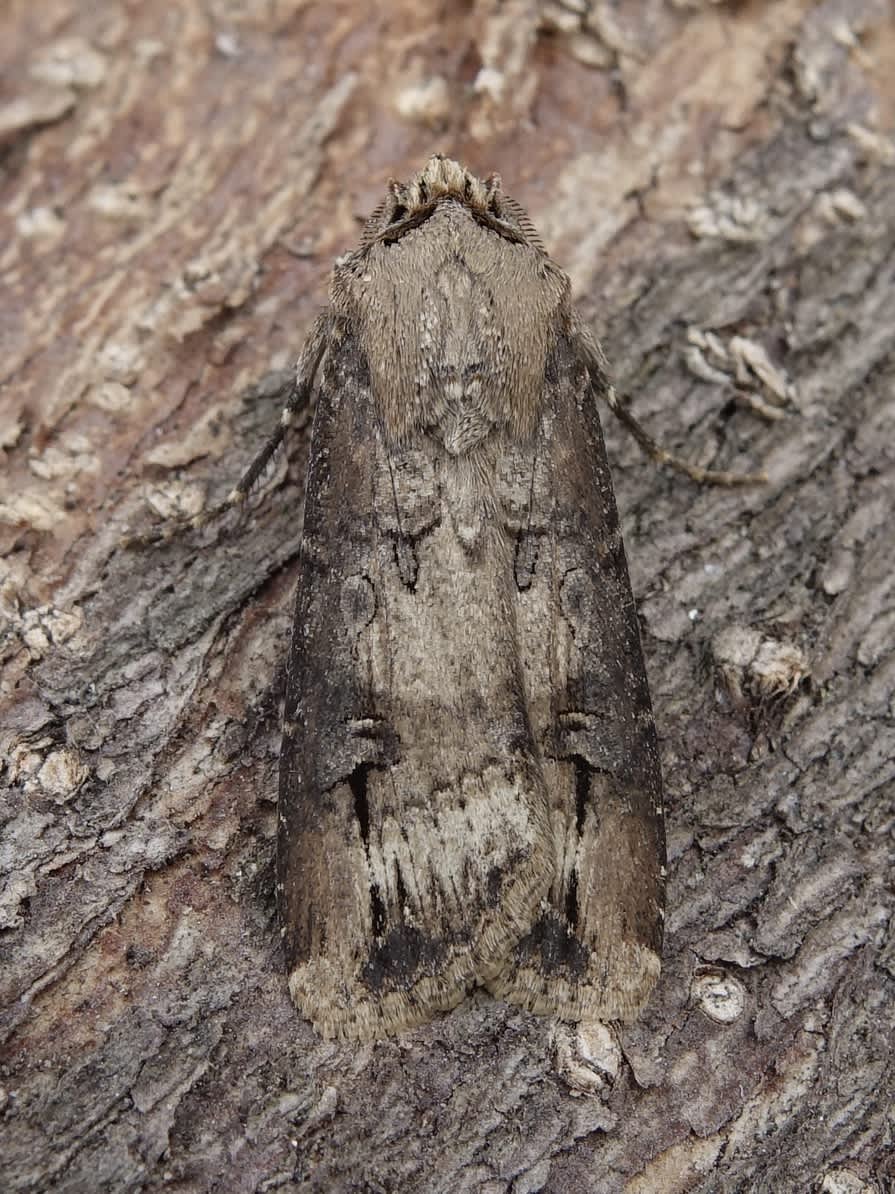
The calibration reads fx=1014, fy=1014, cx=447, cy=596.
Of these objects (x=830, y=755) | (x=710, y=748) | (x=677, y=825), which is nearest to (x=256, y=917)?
(x=677, y=825)

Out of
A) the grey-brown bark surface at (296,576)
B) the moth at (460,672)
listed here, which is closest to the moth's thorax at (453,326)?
the moth at (460,672)

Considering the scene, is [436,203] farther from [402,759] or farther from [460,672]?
[402,759]

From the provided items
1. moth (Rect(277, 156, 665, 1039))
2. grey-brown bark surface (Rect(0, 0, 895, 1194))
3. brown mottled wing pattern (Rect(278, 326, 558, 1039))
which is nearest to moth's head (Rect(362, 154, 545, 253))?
moth (Rect(277, 156, 665, 1039))

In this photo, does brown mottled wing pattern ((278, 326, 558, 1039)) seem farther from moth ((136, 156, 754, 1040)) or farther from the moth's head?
the moth's head

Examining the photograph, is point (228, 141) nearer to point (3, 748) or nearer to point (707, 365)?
point (707, 365)

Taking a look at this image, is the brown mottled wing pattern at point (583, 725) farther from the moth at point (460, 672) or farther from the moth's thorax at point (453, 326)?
the moth's thorax at point (453, 326)

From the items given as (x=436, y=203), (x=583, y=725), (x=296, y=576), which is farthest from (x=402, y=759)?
(x=436, y=203)
